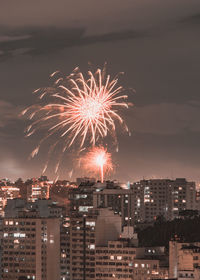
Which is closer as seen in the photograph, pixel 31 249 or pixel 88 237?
pixel 31 249

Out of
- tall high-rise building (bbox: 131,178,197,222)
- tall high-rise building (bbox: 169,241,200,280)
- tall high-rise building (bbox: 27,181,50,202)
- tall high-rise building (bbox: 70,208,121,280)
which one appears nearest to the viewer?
tall high-rise building (bbox: 169,241,200,280)

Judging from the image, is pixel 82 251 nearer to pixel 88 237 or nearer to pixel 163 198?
pixel 88 237

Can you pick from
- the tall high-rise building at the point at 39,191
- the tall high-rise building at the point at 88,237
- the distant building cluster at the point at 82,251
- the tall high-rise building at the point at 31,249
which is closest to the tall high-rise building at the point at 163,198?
the tall high-rise building at the point at 39,191

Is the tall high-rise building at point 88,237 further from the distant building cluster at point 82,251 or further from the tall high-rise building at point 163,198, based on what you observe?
the tall high-rise building at point 163,198

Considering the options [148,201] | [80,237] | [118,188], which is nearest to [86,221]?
[80,237]

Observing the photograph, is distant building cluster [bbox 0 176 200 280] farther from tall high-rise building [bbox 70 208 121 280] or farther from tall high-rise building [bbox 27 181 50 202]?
tall high-rise building [bbox 27 181 50 202]

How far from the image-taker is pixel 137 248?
1754 inches

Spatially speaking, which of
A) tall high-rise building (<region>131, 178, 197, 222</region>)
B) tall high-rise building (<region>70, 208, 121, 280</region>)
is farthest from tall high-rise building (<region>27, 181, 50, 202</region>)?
tall high-rise building (<region>70, 208, 121, 280</region>)

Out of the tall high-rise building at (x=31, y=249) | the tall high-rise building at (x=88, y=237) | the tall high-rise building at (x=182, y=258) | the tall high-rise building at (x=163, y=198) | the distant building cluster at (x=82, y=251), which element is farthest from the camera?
the tall high-rise building at (x=163, y=198)

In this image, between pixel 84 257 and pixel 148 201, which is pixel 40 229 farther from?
pixel 148 201

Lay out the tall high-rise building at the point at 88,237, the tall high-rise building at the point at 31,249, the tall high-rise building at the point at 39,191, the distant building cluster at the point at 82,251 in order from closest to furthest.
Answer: the distant building cluster at the point at 82,251
the tall high-rise building at the point at 31,249
the tall high-rise building at the point at 88,237
the tall high-rise building at the point at 39,191

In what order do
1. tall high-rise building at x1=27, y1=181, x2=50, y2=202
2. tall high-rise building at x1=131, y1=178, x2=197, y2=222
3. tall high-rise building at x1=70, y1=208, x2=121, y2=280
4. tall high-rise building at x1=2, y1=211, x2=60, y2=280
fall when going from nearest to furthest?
tall high-rise building at x1=2, y1=211, x2=60, y2=280
tall high-rise building at x1=70, y1=208, x2=121, y2=280
tall high-rise building at x1=131, y1=178, x2=197, y2=222
tall high-rise building at x1=27, y1=181, x2=50, y2=202

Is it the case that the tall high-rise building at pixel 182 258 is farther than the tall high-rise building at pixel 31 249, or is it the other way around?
the tall high-rise building at pixel 31 249

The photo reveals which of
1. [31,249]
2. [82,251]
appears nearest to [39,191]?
[82,251]
